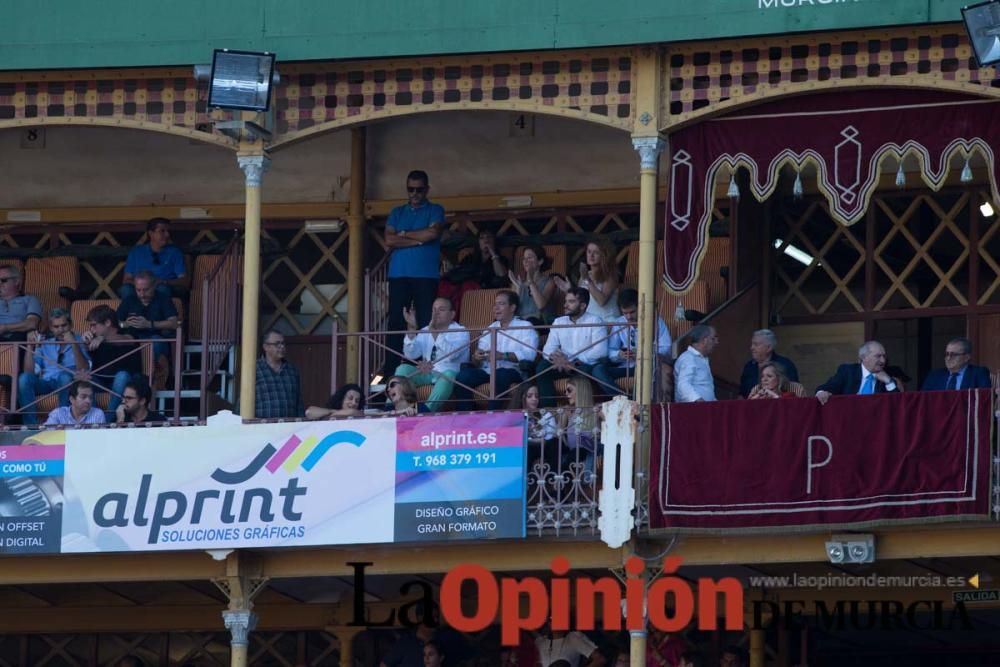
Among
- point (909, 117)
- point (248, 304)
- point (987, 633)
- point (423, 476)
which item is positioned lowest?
point (987, 633)

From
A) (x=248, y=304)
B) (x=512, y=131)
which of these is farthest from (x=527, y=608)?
(x=512, y=131)

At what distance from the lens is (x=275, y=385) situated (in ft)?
68.3

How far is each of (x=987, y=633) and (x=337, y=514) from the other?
23.7 feet

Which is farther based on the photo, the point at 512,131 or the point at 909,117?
the point at 512,131

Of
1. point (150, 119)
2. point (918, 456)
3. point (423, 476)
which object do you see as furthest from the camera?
point (150, 119)

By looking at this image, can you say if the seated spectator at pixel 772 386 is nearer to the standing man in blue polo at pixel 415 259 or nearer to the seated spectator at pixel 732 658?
the seated spectator at pixel 732 658

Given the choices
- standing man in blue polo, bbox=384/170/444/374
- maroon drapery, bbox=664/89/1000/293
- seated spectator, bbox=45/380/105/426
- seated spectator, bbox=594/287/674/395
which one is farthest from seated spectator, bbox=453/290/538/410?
seated spectator, bbox=45/380/105/426

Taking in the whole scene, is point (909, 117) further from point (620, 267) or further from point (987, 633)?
point (987, 633)

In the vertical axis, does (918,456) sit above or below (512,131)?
below

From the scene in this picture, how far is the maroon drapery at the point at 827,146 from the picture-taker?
19.0 metres

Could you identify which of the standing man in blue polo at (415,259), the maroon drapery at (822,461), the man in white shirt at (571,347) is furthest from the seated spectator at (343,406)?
the maroon drapery at (822,461)

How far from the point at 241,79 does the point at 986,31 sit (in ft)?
21.0

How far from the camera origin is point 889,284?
2183cm

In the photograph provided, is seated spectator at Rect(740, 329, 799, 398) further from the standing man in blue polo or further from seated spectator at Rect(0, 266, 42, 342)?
seated spectator at Rect(0, 266, 42, 342)
